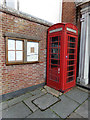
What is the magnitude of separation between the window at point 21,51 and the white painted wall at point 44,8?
55.4 inches

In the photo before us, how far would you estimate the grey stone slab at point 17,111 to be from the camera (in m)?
2.25

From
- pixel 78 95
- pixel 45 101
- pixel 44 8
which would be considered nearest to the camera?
pixel 45 101

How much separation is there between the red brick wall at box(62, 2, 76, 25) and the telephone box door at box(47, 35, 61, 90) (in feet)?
6.86

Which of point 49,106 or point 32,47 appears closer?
point 49,106

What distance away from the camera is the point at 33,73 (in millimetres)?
3707

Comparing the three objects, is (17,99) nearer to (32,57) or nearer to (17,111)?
(17,111)

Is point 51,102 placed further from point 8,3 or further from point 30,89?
Result: point 8,3

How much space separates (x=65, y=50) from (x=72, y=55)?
74cm

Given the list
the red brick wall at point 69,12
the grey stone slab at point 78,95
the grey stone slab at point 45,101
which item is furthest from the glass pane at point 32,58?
the red brick wall at point 69,12

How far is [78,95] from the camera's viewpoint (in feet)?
10.8

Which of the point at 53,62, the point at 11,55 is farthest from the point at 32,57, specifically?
the point at 53,62

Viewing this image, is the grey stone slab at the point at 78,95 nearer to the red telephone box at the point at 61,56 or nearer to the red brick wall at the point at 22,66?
the red telephone box at the point at 61,56

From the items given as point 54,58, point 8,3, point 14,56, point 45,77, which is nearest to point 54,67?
point 54,58

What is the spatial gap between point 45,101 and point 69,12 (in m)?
5.26
